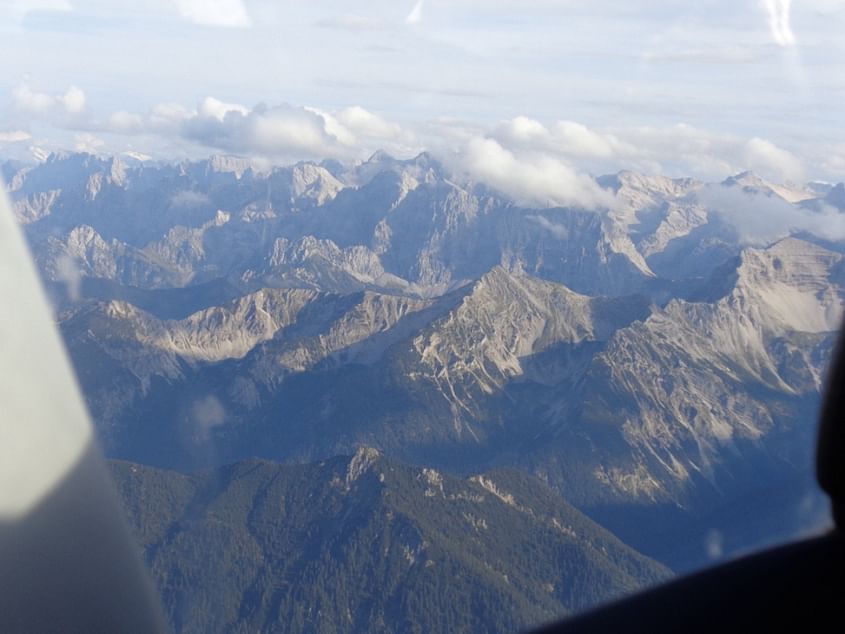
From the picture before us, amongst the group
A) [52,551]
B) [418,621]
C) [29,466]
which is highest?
[29,466]

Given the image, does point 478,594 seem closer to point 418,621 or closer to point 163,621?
point 418,621

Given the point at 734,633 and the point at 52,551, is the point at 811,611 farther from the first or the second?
the point at 52,551

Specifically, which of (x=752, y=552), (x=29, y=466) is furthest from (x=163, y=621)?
(x=752, y=552)

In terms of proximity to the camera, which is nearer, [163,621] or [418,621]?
[163,621]

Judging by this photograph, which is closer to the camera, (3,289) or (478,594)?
(3,289)

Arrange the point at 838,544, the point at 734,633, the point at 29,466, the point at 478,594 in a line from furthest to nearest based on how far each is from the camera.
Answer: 1. the point at 478,594
2. the point at 29,466
3. the point at 838,544
4. the point at 734,633

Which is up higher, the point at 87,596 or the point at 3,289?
the point at 3,289

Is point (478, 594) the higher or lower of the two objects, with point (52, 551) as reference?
lower

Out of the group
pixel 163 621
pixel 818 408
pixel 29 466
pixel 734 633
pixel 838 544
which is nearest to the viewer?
pixel 734 633

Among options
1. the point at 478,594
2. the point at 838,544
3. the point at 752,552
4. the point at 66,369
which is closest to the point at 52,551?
the point at 66,369
